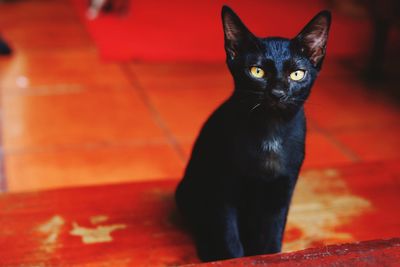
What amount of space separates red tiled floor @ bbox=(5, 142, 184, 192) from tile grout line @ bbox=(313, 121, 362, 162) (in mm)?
760

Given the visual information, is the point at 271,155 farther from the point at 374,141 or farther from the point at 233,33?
the point at 374,141

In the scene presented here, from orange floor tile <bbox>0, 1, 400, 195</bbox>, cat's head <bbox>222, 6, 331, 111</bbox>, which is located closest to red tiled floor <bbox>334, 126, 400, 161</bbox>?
orange floor tile <bbox>0, 1, 400, 195</bbox>

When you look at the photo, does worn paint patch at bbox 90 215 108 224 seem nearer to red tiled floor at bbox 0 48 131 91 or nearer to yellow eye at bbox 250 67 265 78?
yellow eye at bbox 250 67 265 78

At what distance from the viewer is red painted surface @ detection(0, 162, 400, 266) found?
127 cm

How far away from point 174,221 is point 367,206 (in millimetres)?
543

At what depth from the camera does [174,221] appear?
1434mm

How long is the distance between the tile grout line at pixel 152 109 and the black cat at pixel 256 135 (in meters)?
1.19

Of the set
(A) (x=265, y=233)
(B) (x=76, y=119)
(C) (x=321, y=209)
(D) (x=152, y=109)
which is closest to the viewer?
(A) (x=265, y=233)

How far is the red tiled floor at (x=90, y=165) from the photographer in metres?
2.20

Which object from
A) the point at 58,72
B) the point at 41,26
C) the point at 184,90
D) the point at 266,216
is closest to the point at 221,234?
the point at 266,216

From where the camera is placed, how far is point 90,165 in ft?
7.61

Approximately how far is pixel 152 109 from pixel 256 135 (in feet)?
5.75

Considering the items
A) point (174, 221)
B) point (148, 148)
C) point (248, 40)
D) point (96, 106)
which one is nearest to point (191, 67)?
point (96, 106)

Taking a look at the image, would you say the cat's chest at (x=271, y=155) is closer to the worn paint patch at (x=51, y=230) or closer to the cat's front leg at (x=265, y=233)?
the cat's front leg at (x=265, y=233)
